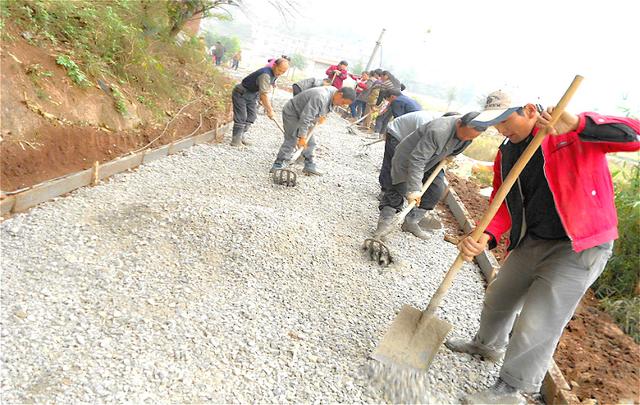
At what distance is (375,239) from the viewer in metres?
4.11

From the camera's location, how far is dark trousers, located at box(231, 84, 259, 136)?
20.6 ft

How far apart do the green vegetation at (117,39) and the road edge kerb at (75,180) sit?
2.28ft

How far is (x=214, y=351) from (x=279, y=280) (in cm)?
91

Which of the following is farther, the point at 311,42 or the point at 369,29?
the point at 369,29

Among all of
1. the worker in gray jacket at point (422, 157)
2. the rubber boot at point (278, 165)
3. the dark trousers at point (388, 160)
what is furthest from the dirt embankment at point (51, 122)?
the worker in gray jacket at point (422, 157)

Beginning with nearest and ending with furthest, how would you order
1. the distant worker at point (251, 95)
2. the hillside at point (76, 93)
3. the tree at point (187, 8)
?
the hillside at point (76, 93)
the distant worker at point (251, 95)
the tree at point (187, 8)

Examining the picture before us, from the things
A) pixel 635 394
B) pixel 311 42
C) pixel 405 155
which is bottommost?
pixel 311 42

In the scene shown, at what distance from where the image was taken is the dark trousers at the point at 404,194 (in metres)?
4.27

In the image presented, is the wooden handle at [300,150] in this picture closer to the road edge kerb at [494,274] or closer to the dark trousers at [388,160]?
the dark trousers at [388,160]

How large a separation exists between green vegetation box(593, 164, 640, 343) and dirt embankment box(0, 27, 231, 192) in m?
5.35

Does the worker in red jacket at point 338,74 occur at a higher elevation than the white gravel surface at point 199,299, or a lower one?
higher

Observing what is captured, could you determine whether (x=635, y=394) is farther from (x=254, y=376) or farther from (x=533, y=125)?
(x=254, y=376)

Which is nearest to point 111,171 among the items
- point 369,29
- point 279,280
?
point 279,280

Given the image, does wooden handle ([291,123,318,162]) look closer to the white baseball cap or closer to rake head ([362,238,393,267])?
rake head ([362,238,393,267])
